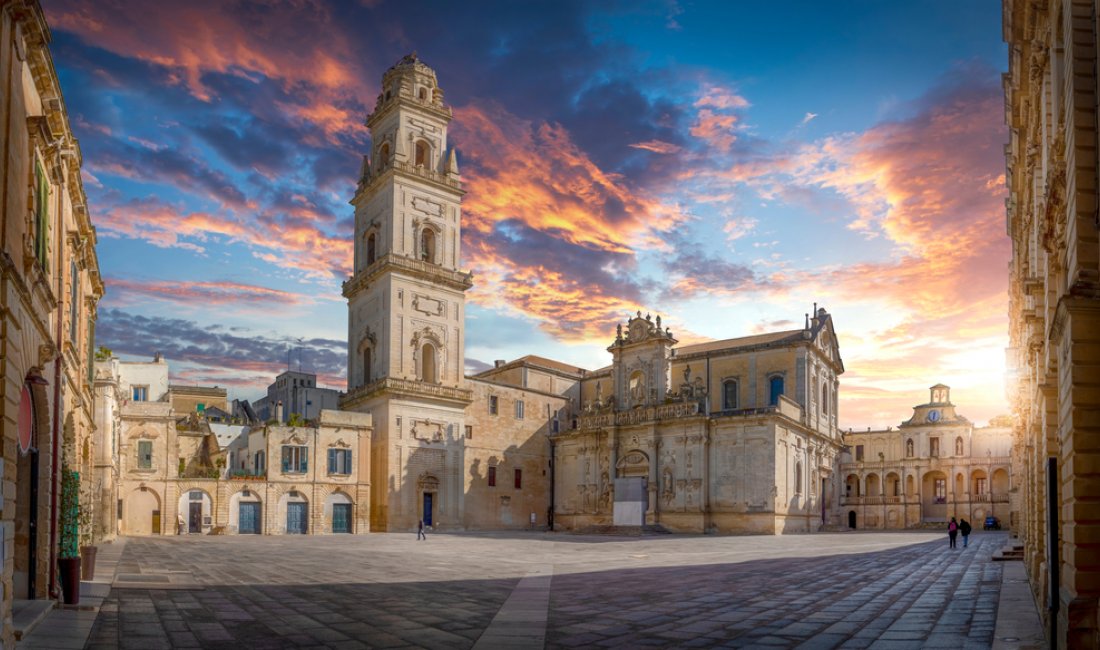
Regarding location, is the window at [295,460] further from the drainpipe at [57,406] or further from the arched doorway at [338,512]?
the drainpipe at [57,406]

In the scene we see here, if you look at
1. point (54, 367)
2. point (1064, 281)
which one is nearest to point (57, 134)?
point (54, 367)

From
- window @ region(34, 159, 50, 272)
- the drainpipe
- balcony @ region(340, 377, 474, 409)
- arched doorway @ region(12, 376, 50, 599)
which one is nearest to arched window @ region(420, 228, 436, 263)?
balcony @ region(340, 377, 474, 409)

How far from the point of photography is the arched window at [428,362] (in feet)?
175

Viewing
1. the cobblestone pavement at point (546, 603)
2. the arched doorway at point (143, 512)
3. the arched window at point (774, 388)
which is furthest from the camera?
the arched window at point (774, 388)

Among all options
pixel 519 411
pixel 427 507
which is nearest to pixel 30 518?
pixel 427 507

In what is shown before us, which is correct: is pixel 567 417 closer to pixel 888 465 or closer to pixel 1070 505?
pixel 888 465

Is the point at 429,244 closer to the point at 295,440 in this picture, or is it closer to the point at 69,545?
the point at 295,440

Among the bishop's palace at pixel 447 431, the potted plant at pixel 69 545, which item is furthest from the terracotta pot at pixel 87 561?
the bishop's palace at pixel 447 431

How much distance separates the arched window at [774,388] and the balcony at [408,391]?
18.6m

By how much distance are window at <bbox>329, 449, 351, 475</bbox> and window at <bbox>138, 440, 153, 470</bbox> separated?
347 inches

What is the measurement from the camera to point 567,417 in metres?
64.2

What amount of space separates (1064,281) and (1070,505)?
257cm

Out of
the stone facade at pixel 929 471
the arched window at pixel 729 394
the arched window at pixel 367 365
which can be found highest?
the arched window at pixel 367 365

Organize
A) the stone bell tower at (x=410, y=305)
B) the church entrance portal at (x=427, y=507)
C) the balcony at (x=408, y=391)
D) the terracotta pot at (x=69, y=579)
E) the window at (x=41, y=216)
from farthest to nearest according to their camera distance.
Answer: the church entrance portal at (x=427, y=507)
the stone bell tower at (x=410, y=305)
the balcony at (x=408, y=391)
the terracotta pot at (x=69, y=579)
the window at (x=41, y=216)
